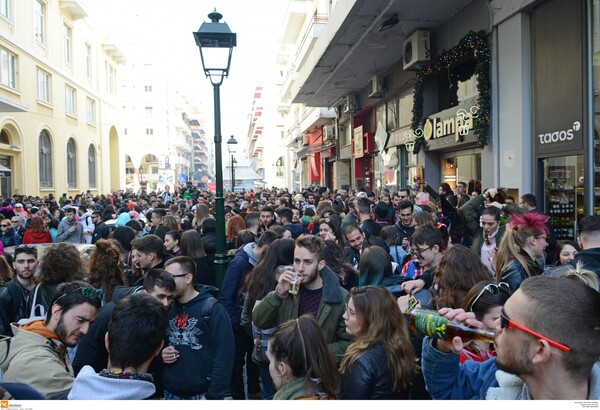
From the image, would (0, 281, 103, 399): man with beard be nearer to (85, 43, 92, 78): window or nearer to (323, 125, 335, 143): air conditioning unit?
(323, 125, 335, 143): air conditioning unit

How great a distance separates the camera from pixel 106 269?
184 inches

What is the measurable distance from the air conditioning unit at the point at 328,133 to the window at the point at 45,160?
17862 millimetres

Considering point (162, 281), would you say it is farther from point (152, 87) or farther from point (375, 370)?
point (152, 87)

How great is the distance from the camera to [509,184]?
Answer: 9.88 metres

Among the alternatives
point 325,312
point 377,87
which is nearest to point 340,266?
point 325,312

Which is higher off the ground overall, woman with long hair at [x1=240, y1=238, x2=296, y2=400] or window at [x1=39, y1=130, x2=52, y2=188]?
window at [x1=39, y1=130, x2=52, y2=188]

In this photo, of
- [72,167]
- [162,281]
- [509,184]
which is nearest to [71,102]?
[72,167]

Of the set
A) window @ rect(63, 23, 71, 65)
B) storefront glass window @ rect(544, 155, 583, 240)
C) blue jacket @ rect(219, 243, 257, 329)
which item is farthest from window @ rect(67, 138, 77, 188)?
storefront glass window @ rect(544, 155, 583, 240)

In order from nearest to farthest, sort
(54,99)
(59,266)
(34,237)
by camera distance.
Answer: (59,266) < (34,237) < (54,99)

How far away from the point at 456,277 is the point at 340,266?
5.32 feet

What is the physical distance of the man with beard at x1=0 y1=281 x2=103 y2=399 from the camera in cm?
252

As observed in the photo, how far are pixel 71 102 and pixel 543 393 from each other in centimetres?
3640

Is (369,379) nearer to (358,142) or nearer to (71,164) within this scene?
(358,142)

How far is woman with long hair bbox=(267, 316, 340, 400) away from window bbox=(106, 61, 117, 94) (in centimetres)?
4483
